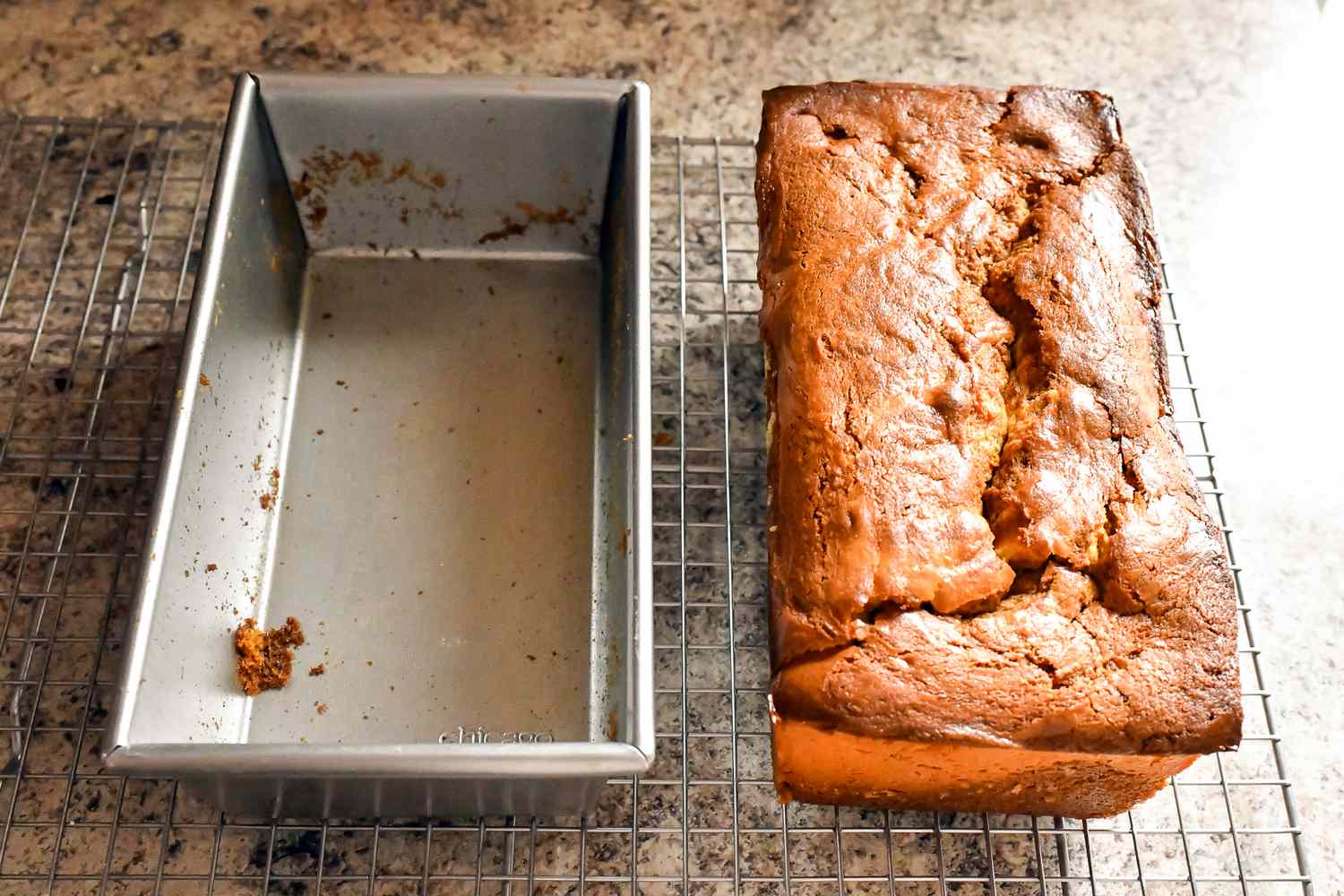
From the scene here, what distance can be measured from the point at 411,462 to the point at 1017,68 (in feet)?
4.26

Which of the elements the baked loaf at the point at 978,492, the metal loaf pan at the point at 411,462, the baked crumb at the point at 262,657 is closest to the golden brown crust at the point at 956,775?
the baked loaf at the point at 978,492

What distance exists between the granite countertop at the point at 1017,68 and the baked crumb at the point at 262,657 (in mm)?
970

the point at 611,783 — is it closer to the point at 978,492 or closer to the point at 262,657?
the point at 262,657

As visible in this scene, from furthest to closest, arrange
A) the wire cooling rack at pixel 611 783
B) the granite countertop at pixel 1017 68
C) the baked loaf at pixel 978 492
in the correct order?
the granite countertop at pixel 1017 68 → the wire cooling rack at pixel 611 783 → the baked loaf at pixel 978 492

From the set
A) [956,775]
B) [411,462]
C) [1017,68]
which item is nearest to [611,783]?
[956,775]

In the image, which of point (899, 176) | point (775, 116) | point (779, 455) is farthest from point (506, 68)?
point (779, 455)

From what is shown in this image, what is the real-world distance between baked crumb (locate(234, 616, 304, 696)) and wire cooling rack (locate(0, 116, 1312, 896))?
15 centimetres

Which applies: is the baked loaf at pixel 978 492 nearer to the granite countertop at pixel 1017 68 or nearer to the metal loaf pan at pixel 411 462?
the metal loaf pan at pixel 411 462

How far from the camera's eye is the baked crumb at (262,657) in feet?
4.83

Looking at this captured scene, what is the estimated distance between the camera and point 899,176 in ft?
4.92

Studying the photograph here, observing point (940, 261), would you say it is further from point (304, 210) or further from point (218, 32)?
point (218, 32)

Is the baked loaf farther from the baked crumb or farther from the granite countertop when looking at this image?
the baked crumb

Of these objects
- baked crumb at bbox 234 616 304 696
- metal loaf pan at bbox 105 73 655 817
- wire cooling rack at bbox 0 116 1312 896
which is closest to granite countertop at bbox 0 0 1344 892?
wire cooling rack at bbox 0 116 1312 896

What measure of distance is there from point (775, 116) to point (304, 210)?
752mm
